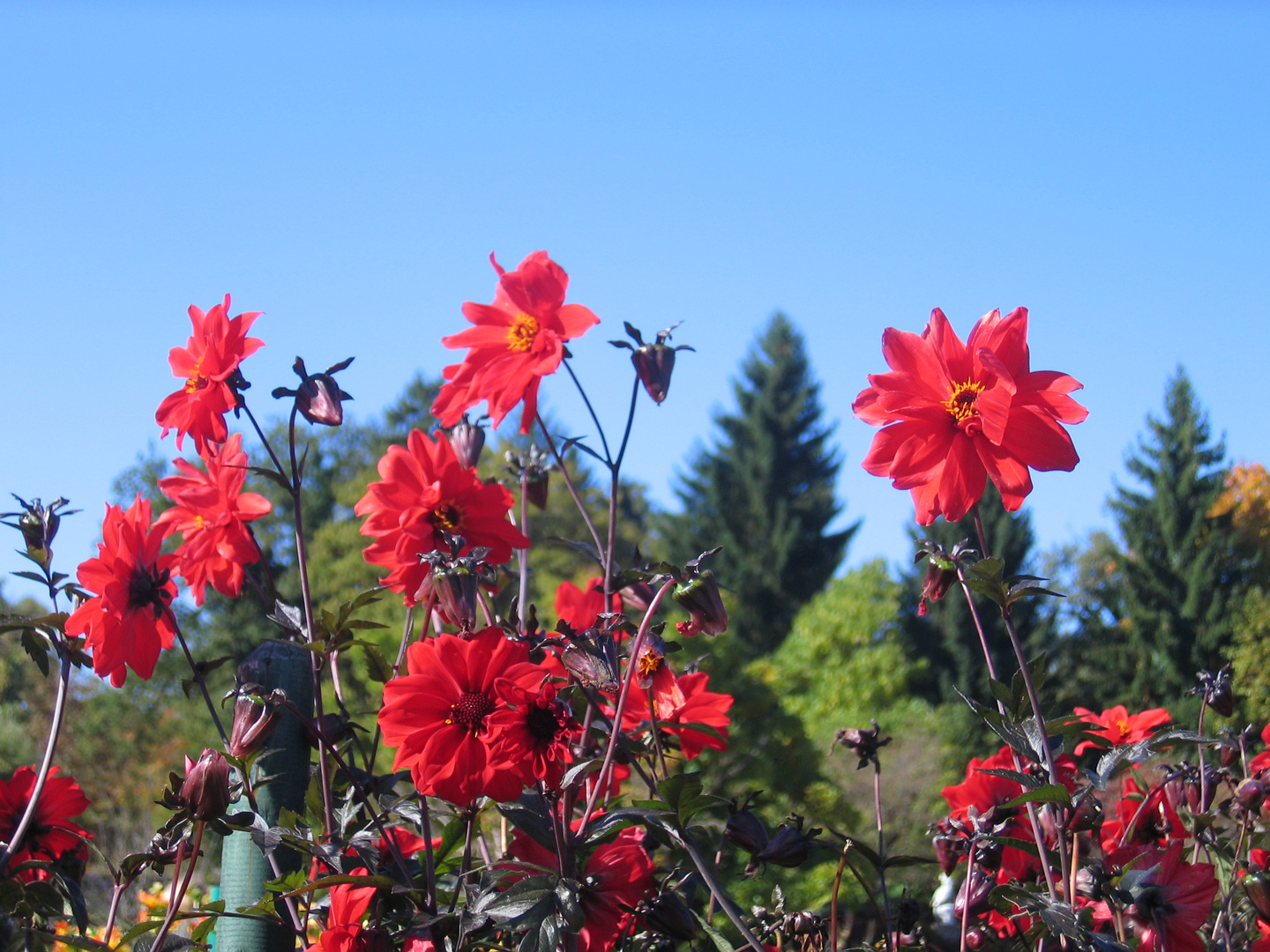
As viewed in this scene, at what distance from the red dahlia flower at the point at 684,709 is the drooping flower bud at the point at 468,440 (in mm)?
462

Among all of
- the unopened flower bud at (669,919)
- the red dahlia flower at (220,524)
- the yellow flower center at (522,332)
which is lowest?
the unopened flower bud at (669,919)

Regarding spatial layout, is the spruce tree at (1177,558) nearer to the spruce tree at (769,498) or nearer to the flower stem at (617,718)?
the spruce tree at (769,498)

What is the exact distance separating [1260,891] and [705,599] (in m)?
0.84

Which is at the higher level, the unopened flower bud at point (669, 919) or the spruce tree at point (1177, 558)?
the spruce tree at point (1177, 558)

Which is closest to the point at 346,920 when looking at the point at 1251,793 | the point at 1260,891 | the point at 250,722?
the point at 250,722

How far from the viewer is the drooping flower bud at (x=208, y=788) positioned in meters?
1.13

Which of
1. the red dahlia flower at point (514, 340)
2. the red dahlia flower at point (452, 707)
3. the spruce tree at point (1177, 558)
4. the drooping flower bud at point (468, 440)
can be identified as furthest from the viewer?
the spruce tree at point (1177, 558)

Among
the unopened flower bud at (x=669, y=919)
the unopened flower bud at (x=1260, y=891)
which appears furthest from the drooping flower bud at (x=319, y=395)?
the unopened flower bud at (x=1260, y=891)

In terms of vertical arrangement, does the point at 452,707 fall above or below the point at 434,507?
below

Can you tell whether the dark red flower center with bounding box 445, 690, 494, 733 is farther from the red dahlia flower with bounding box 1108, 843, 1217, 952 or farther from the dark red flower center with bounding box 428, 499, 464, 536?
the red dahlia flower with bounding box 1108, 843, 1217, 952

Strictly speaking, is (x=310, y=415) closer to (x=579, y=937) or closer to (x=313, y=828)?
(x=313, y=828)

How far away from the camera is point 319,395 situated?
143 centimetres

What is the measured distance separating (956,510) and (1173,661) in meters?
25.3

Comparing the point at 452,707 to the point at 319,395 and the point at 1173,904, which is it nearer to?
the point at 319,395
